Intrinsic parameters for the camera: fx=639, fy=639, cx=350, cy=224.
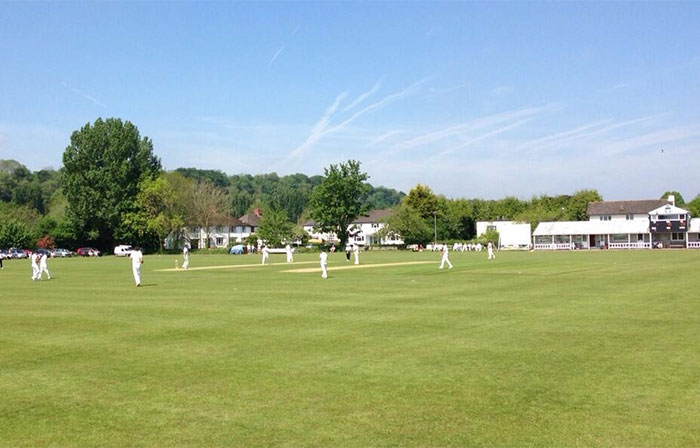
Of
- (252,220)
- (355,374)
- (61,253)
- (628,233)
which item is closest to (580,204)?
(628,233)

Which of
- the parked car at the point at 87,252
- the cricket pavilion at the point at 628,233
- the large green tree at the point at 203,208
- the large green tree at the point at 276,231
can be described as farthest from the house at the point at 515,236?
the parked car at the point at 87,252

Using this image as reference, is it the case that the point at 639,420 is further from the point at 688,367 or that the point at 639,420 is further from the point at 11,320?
the point at 11,320

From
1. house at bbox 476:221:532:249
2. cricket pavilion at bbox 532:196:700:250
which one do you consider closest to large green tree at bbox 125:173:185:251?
house at bbox 476:221:532:249

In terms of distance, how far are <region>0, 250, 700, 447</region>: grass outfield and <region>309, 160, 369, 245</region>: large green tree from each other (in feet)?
291

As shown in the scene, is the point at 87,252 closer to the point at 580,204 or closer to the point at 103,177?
the point at 103,177

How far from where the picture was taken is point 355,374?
9.80 m

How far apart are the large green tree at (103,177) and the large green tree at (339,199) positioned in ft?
92.8

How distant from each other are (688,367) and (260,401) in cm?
665

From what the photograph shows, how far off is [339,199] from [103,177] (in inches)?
1489

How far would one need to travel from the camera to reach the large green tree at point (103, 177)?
95125 millimetres

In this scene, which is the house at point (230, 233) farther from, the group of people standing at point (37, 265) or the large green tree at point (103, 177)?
the group of people standing at point (37, 265)

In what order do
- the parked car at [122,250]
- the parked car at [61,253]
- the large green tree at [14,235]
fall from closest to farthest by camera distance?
the parked car at [61,253], the parked car at [122,250], the large green tree at [14,235]

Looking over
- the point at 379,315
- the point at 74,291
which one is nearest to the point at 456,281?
the point at 379,315

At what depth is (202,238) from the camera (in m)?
131
